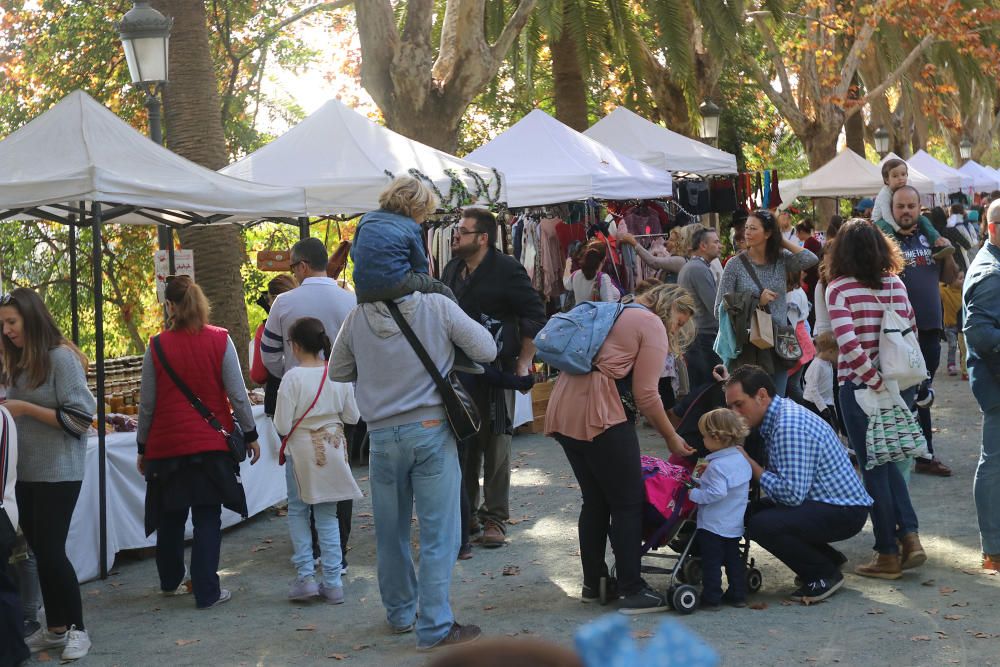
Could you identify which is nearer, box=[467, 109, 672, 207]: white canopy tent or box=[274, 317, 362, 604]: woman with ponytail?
box=[274, 317, 362, 604]: woman with ponytail

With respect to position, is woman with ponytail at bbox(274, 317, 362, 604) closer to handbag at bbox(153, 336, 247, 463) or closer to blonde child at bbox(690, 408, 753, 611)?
handbag at bbox(153, 336, 247, 463)

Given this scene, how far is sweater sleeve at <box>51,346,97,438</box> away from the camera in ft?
19.1

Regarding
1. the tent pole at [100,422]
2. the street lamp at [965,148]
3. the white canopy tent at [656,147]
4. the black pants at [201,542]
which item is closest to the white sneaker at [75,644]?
the black pants at [201,542]

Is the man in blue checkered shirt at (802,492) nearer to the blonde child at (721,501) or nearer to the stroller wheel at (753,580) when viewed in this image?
the blonde child at (721,501)

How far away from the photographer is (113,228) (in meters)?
17.6

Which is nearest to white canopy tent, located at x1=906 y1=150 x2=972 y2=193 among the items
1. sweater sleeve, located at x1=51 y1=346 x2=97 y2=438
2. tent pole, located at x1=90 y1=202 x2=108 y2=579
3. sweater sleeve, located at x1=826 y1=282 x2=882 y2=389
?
sweater sleeve, located at x1=826 y1=282 x2=882 y2=389

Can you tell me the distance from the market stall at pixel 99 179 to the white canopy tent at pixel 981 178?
994 inches

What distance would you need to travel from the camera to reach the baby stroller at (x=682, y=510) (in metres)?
6.20

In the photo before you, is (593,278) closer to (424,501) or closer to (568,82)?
(424,501)

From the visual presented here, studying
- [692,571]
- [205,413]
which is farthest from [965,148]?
[205,413]

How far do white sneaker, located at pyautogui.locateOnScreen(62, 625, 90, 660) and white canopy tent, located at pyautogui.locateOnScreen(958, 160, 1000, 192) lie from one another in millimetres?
27252

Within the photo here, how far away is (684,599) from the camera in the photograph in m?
6.10

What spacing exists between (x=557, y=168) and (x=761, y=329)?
13.0 ft

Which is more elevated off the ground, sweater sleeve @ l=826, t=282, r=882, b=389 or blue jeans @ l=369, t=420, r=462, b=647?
sweater sleeve @ l=826, t=282, r=882, b=389
